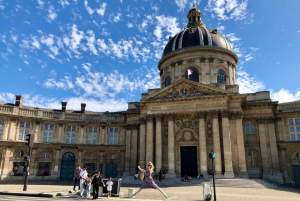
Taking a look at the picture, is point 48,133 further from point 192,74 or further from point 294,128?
point 294,128

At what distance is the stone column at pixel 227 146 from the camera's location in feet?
89.9

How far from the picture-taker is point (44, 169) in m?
35.3

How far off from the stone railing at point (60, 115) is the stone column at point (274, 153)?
21.2 metres

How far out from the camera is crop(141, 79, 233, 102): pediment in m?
30.7

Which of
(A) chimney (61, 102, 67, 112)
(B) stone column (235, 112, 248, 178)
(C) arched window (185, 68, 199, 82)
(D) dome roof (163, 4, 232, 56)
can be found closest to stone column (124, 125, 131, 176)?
(A) chimney (61, 102, 67, 112)

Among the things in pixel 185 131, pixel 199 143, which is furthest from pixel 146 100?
pixel 199 143

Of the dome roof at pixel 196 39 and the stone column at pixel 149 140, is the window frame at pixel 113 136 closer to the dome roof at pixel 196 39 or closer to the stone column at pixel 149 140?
the stone column at pixel 149 140

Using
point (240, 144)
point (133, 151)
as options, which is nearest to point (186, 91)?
point (240, 144)

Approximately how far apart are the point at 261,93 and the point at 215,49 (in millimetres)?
10667

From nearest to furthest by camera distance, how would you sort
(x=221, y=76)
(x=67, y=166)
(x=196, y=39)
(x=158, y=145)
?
(x=158, y=145) < (x=67, y=166) < (x=221, y=76) < (x=196, y=39)

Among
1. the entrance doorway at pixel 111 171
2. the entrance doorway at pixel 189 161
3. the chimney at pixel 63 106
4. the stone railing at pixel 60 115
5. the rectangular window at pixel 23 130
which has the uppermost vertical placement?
the chimney at pixel 63 106

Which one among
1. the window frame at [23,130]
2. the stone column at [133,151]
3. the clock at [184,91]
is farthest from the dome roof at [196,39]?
the window frame at [23,130]

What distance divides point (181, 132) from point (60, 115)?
754 inches

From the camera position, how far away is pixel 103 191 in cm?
1617
